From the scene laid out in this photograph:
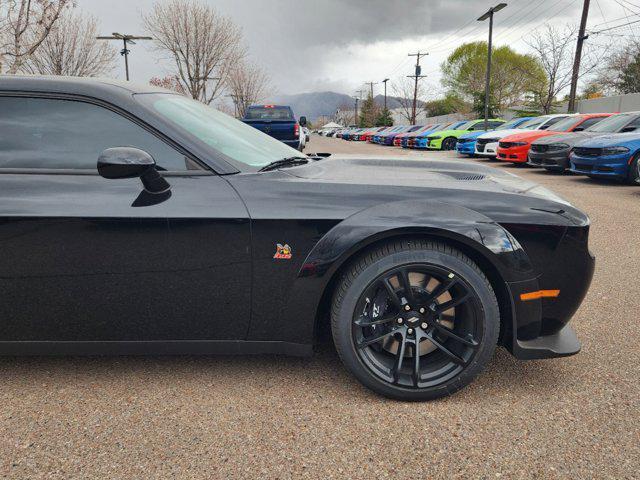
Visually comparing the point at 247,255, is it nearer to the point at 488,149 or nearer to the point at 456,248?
the point at 456,248

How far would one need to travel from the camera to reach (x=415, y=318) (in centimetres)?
211

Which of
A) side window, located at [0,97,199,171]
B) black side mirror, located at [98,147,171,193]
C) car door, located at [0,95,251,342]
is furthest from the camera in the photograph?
side window, located at [0,97,199,171]

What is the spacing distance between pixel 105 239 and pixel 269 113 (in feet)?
42.4

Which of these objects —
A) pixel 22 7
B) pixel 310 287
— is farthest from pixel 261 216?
pixel 22 7

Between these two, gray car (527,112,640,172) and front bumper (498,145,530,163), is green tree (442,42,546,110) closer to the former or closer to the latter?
front bumper (498,145,530,163)

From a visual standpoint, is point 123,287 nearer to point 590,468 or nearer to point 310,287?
point 310,287

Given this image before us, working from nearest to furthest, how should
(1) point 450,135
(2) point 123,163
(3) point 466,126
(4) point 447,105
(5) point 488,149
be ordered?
(2) point 123,163 < (5) point 488,149 < (1) point 450,135 < (3) point 466,126 < (4) point 447,105

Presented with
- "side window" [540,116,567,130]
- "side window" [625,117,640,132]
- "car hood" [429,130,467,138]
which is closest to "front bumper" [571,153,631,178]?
"side window" [625,117,640,132]

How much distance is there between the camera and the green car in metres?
20.3

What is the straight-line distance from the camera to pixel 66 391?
7.39ft

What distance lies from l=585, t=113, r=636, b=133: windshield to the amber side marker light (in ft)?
31.4

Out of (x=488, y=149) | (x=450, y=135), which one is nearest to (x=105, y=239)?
(x=488, y=149)

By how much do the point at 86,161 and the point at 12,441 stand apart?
1.19 meters

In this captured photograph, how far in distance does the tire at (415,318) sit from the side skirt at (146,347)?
10.4 inches
